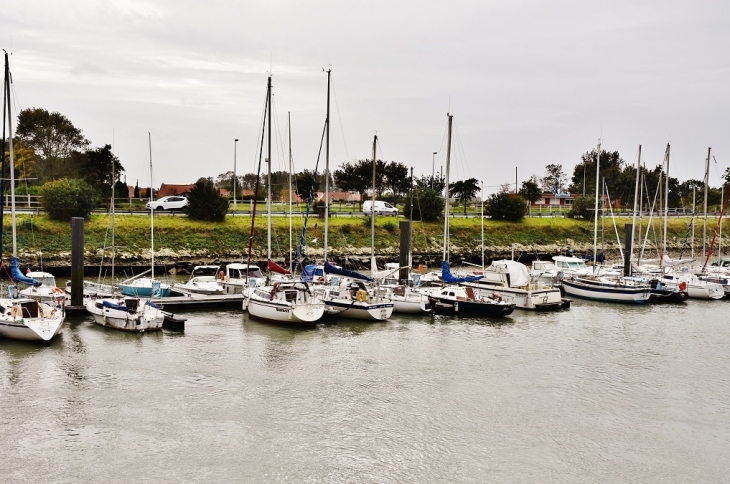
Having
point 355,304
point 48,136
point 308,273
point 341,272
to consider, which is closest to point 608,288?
point 341,272

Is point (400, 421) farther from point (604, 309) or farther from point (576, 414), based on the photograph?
point (604, 309)

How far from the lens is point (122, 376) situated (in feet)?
93.8

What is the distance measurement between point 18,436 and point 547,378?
18960 millimetres

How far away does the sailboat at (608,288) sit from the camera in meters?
50.5

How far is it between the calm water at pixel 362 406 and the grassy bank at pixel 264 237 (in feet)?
78.8

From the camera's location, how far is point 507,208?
89.5 metres

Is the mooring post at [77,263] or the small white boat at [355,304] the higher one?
the mooring post at [77,263]

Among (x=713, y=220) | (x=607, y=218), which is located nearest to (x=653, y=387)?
(x=607, y=218)

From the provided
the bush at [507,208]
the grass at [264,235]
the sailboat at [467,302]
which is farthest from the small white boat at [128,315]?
the bush at [507,208]

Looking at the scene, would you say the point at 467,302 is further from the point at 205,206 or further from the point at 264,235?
the point at 205,206

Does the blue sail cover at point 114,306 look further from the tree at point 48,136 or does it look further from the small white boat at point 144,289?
the tree at point 48,136

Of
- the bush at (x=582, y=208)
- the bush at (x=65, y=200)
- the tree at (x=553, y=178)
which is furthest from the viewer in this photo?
the tree at (x=553, y=178)

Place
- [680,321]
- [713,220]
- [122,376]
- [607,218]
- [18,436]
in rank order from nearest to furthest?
[18,436], [122,376], [680,321], [607,218], [713,220]

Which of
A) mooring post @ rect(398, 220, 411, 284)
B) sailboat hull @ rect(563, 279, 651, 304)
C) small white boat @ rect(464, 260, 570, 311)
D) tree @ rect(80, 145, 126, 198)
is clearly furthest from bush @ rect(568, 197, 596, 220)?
tree @ rect(80, 145, 126, 198)
